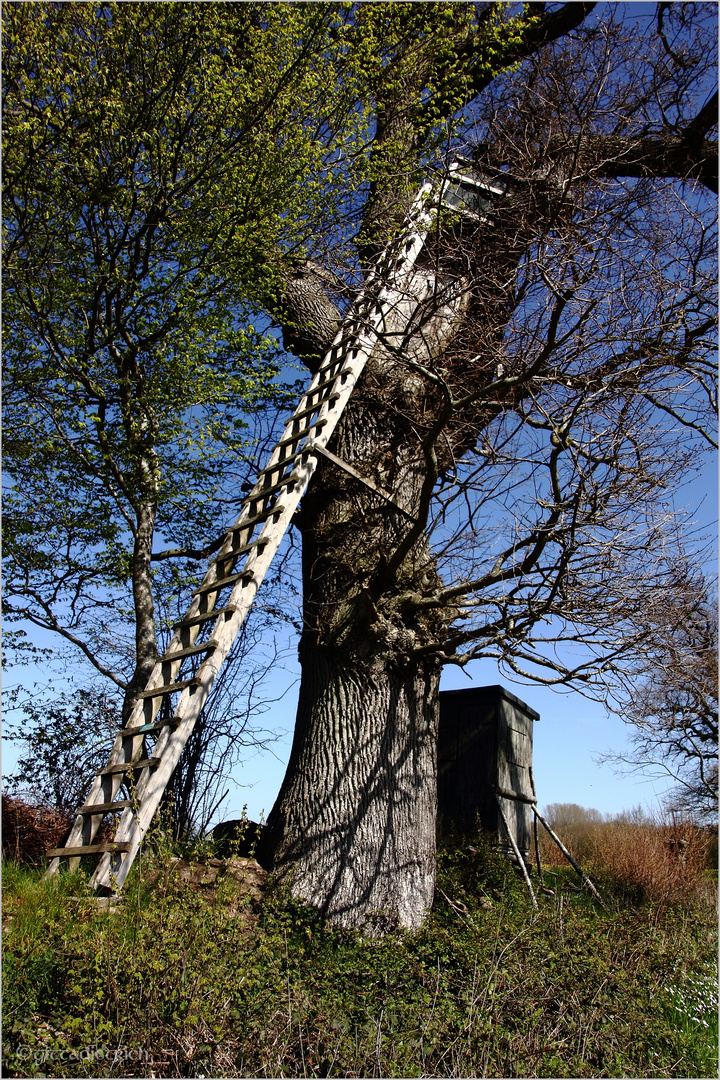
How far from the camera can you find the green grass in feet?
10.6

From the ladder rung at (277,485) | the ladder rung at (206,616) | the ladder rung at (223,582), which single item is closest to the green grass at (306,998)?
the ladder rung at (206,616)

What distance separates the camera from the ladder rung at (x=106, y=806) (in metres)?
4.13

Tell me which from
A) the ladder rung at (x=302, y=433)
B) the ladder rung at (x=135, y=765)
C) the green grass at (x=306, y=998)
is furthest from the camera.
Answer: the ladder rung at (x=302, y=433)

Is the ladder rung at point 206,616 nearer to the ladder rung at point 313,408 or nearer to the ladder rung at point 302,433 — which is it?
the ladder rung at point 302,433

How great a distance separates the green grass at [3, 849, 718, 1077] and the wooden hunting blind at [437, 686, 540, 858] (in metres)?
2.75

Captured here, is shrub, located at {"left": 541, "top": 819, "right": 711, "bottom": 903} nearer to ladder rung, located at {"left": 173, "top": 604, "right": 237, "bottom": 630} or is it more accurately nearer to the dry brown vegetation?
the dry brown vegetation

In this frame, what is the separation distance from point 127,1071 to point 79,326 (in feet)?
21.5

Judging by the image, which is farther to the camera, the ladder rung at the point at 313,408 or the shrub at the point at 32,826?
the shrub at the point at 32,826

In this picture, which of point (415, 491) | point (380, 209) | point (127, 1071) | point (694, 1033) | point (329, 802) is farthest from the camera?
point (380, 209)

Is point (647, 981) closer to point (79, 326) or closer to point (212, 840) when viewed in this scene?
point (212, 840)

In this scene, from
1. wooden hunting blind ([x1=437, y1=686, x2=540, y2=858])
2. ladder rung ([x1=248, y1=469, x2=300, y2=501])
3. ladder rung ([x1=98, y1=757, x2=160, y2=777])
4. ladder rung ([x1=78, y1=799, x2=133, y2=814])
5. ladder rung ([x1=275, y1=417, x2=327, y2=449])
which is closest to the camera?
ladder rung ([x1=78, y1=799, x2=133, y2=814])

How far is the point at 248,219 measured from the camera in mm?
7039

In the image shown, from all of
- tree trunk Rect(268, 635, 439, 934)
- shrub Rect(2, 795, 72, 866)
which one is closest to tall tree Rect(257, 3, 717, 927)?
tree trunk Rect(268, 635, 439, 934)

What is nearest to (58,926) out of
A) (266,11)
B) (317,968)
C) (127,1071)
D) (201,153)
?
(127,1071)
